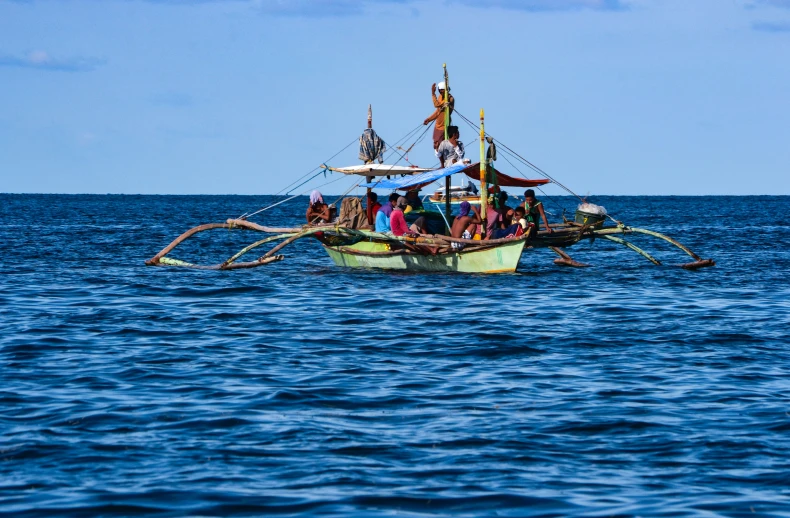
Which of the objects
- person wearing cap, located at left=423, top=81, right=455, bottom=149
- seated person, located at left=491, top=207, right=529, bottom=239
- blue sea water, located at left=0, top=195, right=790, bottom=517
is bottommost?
blue sea water, located at left=0, top=195, right=790, bottom=517

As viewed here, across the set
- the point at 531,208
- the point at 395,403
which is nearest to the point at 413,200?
the point at 531,208

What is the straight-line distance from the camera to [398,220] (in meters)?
26.3

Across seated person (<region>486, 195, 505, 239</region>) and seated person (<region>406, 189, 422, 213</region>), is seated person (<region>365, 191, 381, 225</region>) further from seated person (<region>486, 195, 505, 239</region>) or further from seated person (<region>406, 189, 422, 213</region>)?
seated person (<region>486, 195, 505, 239</region>)

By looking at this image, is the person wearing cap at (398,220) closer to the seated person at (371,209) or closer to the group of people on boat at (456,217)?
the group of people on boat at (456,217)

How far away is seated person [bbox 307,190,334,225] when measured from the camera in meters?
30.0

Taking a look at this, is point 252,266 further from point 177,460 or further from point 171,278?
point 177,460

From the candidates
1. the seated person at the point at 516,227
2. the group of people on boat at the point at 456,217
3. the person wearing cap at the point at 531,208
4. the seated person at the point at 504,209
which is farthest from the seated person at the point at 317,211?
the person wearing cap at the point at 531,208

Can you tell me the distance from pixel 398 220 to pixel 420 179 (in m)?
1.68

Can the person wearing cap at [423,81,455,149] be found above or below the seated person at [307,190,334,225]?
above

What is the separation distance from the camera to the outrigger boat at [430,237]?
25.8 m

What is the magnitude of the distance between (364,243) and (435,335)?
1241 centimetres

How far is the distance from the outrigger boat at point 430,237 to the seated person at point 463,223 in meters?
0.21

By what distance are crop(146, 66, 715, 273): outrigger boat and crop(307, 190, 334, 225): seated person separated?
23.5 inches


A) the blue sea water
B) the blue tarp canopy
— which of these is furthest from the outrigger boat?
the blue sea water
